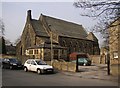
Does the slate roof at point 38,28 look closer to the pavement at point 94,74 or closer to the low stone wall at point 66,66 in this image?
the low stone wall at point 66,66

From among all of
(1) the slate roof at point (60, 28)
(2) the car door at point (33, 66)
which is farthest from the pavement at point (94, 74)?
(1) the slate roof at point (60, 28)

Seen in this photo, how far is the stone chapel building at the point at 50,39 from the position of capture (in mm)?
58584

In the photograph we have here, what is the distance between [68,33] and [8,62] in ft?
149

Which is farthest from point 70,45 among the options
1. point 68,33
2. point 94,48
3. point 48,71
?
point 48,71

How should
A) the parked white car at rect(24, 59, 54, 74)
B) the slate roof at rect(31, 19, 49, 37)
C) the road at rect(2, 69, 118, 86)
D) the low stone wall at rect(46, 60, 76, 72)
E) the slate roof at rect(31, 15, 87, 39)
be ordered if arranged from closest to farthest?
the road at rect(2, 69, 118, 86)
the parked white car at rect(24, 59, 54, 74)
the low stone wall at rect(46, 60, 76, 72)
the slate roof at rect(31, 19, 49, 37)
the slate roof at rect(31, 15, 87, 39)

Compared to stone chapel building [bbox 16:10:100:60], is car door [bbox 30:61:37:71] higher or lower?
lower

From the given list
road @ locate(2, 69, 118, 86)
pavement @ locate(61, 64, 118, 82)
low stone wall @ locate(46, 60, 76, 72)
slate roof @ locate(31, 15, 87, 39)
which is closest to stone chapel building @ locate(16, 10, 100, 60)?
slate roof @ locate(31, 15, 87, 39)

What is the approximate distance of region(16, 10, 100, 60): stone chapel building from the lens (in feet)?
192

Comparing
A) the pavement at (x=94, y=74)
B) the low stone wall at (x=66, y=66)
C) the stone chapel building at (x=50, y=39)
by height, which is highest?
the stone chapel building at (x=50, y=39)

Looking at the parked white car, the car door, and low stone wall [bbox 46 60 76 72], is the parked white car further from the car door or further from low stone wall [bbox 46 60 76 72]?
low stone wall [bbox 46 60 76 72]

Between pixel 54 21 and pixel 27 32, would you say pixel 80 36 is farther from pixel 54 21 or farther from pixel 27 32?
pixel 27 32

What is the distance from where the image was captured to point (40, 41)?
6375 centimetres

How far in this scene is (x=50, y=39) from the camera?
65.8 meters

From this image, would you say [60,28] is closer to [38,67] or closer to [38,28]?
[38,28]
